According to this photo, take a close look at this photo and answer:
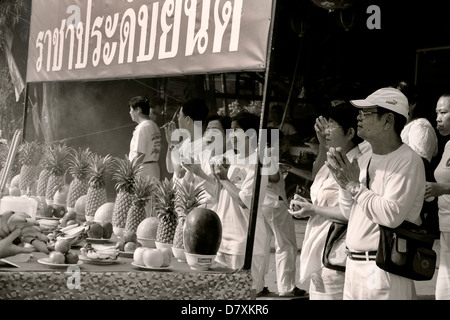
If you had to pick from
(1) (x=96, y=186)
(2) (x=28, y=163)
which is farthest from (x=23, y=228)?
(2) (x=28, y=163)

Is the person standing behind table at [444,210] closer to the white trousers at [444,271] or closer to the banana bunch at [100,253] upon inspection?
the white trousers at [444,271]

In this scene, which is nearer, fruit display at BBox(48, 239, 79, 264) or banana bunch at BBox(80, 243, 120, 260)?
fruit display at BBox(48, 239, 79, 264)

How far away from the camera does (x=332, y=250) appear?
12.1 ft

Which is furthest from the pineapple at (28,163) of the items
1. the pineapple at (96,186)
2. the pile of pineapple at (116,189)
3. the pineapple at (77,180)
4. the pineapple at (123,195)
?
the pineapple at (123,195)

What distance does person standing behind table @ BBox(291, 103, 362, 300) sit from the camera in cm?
372

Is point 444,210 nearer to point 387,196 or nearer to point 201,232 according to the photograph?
point 387,196

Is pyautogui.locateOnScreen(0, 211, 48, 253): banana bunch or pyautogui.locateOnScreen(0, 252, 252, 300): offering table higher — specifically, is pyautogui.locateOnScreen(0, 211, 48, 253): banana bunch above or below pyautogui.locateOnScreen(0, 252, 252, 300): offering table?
above

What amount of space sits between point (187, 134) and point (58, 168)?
3.48ft

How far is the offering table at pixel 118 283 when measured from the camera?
8.93 ft

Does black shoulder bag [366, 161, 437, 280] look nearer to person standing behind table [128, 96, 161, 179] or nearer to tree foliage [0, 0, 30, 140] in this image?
person standing behind table [128, 96, 161, 179]

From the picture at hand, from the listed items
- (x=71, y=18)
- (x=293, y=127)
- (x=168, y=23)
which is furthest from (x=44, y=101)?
(x=168, y=23)

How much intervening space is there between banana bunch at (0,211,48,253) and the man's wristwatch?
4.89 feet

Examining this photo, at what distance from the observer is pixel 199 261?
9.87 ft

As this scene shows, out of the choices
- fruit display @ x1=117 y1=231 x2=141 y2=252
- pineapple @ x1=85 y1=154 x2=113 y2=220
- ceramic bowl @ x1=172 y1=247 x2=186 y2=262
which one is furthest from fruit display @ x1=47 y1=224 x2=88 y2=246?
pineapple @ x1=85 y1=154 x2=113 y2=220
